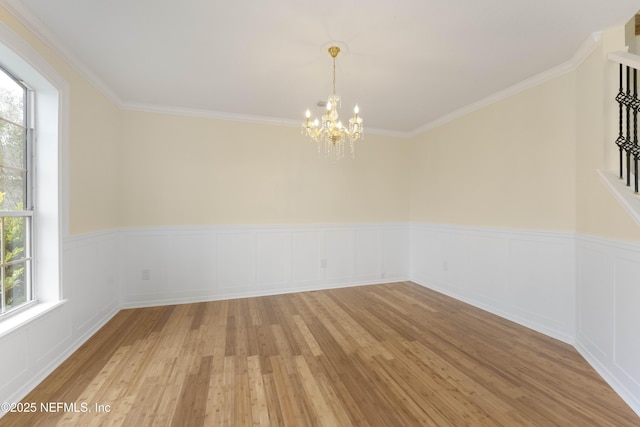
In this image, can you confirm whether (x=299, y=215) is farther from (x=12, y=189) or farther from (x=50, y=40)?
(x=50, y=40)

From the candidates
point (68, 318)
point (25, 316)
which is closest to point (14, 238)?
point (25, 316)

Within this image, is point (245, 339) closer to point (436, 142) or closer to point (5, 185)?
point (5, 185)

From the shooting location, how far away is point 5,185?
208 cm

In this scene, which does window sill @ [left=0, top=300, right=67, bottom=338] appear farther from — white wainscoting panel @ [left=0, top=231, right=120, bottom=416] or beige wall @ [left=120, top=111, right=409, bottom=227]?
beige wall @ [left=120, top=111, right=409, bottom=227]

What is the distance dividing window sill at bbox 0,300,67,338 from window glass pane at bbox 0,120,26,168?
3.81 feet

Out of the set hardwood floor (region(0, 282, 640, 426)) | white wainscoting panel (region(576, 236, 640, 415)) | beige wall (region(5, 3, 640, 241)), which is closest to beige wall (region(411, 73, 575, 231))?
beige wall (region(5, 3, 640, 241))

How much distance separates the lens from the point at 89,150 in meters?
2.92

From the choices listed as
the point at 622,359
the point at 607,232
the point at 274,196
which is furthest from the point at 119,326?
the point at 607,232

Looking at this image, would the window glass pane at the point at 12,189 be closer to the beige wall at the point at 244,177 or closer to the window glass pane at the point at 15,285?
the window glass pane at the point at 15,285

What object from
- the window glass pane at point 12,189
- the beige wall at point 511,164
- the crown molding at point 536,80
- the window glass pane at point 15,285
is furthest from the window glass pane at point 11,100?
the beige wall at point 511,164

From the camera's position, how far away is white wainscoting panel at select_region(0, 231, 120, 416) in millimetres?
1870

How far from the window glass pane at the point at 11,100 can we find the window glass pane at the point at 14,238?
0.81 m

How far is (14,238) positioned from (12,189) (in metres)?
0.39

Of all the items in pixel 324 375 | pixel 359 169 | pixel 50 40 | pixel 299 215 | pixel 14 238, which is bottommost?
pixel 324 375
